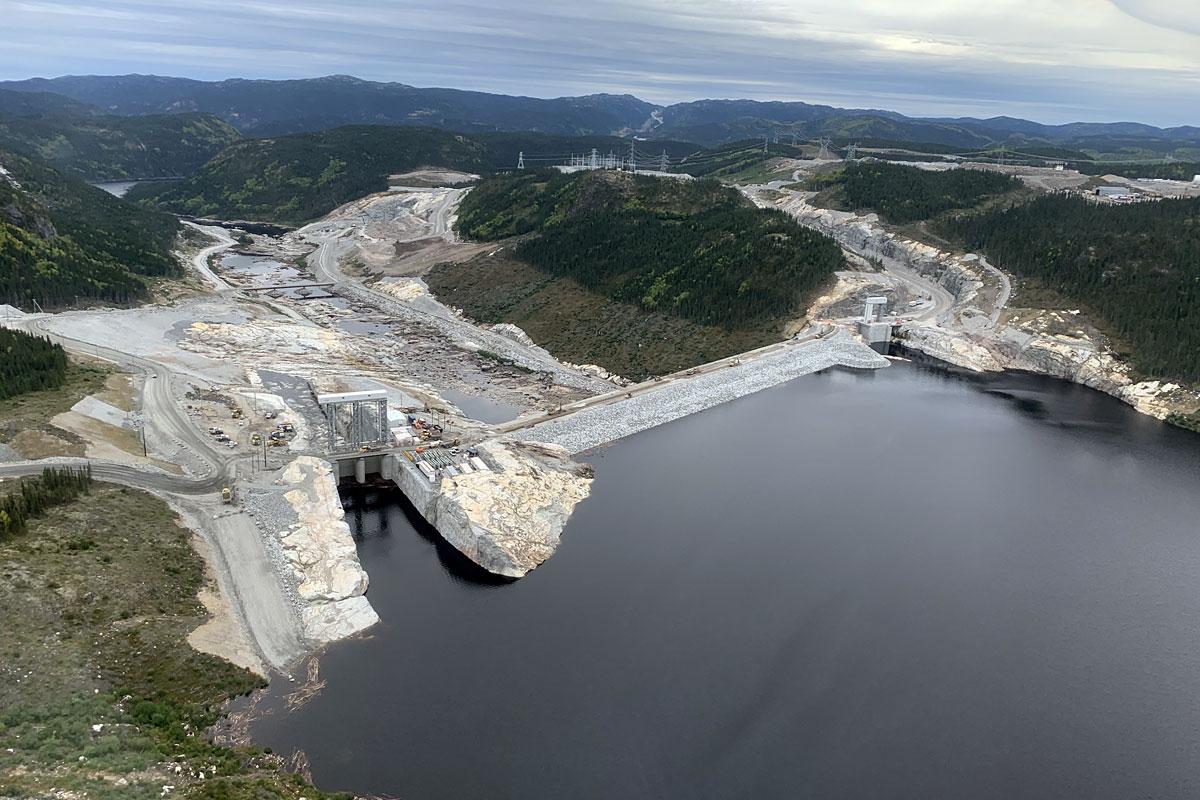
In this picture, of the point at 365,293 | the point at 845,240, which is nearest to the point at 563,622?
the point at 365,293

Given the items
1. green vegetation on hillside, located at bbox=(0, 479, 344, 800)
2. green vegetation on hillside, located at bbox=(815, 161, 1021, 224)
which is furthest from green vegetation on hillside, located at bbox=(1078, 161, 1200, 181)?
green vegetation on hillside, located at bbox=(0, 479, 344, 800)

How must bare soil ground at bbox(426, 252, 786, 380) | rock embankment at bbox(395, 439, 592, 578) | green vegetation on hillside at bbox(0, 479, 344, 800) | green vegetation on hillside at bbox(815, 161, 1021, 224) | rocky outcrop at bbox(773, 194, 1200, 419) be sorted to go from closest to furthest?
green vegetation on hillside at bbox(0, 479, 344, 800) < rock embankment at bbox(395, 439, 592, 578) < rocky outcrop at bbox(773, 194, 1200, 419) < bare soil ground at bbox(426, 252, 786, 380) < green vegetation on hillside at bbox(815, 161, 1021, 224)

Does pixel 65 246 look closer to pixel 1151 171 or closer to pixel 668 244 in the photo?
pixel 668 244

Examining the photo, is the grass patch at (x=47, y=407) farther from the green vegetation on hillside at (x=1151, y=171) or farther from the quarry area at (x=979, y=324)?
Answer: the green vegetation on hillside at (x=1151, y=171)

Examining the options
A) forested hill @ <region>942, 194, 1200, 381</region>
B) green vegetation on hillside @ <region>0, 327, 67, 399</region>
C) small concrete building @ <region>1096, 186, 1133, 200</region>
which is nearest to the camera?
green vegetation on hillside @ <region>0, 327, 67, 399</region>

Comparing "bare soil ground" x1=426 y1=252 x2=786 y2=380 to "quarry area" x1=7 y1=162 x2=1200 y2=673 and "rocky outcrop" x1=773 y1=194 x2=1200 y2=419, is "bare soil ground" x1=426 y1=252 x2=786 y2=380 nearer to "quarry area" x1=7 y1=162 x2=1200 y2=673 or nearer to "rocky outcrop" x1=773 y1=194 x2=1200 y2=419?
"quarry area" x1=7 y1=162 x2=1200 y2=673
